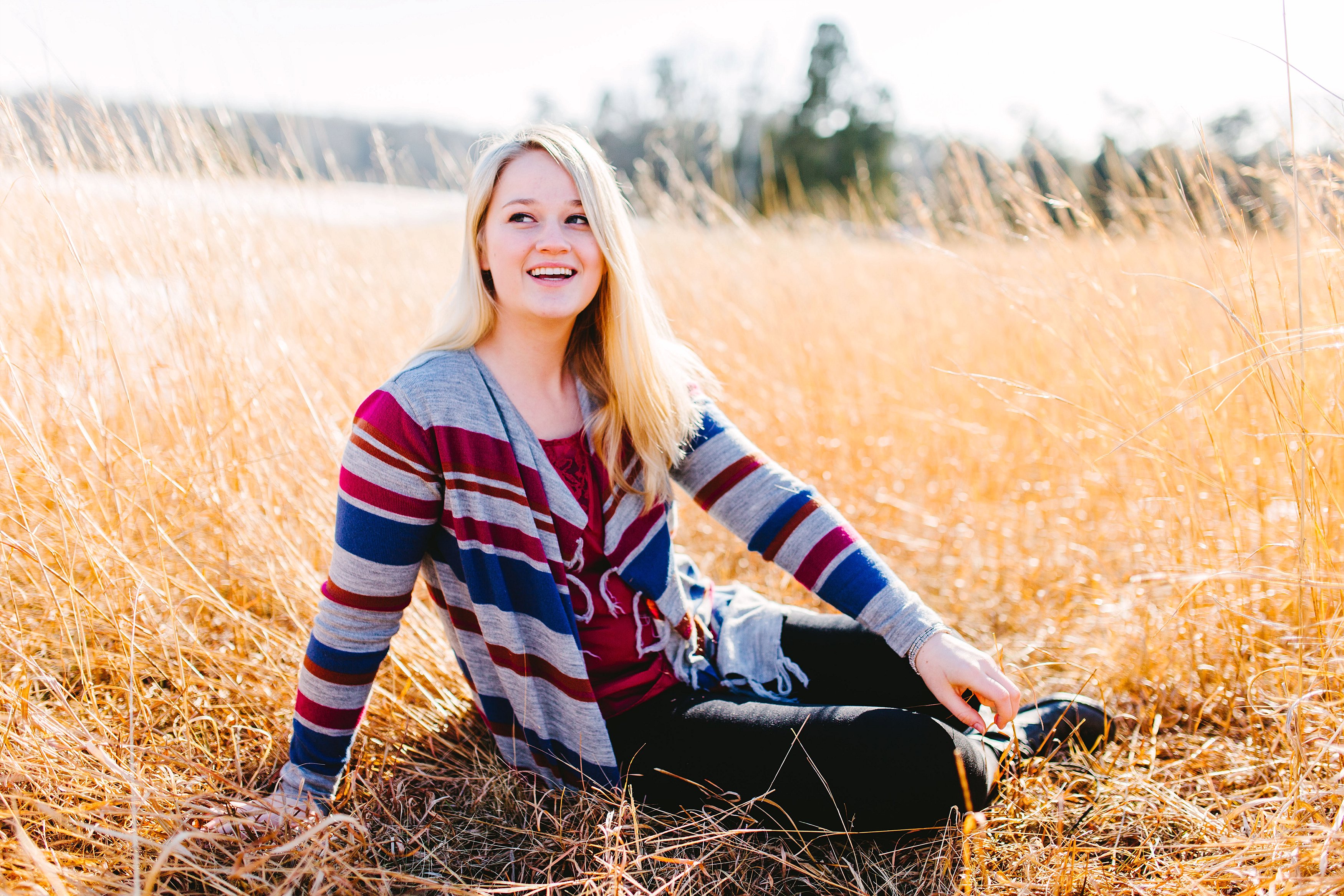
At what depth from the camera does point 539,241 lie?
122 centimetres

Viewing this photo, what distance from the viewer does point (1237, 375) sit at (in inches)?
67.0

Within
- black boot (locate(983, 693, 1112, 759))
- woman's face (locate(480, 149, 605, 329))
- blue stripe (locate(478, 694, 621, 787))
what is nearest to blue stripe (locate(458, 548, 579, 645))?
blue stripe (locate(478, 694, 621, 787))

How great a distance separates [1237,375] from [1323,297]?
9.7 inches

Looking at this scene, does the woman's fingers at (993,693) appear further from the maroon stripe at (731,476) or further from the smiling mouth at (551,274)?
the smiling mouth at (551,274)

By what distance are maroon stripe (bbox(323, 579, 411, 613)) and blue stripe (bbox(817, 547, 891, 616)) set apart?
0.69m

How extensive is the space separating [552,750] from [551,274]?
0.79 m

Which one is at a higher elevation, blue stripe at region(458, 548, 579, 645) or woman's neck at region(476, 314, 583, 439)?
woman's neck at region(476, 314, 583, 439)

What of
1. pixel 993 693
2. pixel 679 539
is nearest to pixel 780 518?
pixel 993 693

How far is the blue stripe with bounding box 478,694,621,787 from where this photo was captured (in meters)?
1.19

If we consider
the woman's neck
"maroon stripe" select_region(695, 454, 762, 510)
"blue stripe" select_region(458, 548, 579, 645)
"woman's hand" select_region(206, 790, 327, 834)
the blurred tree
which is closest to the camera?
"woman's hand" select_region(206, 790, 327, 834)

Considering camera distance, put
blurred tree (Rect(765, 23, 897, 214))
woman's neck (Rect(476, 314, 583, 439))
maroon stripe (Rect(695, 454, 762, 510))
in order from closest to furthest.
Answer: woman's neck (Rect(476, 314, 583, 439)), maroon stripe (Rect(695, 454, 762, 510)), blurred tree (Rect(765, 23, 897, 214))

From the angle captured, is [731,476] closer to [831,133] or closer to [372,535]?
[372,535]

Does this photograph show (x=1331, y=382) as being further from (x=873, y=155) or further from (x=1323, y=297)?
(x=873, y=155)

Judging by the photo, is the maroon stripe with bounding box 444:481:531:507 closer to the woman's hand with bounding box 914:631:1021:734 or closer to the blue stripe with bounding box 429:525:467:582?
the blue stripe with bounding box 429:525:467:582
